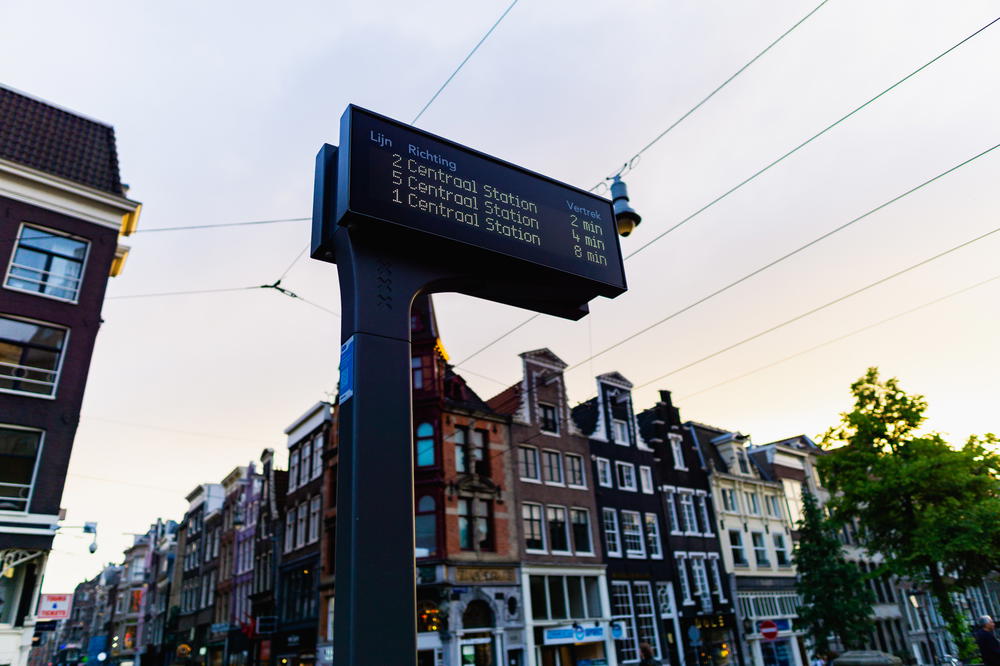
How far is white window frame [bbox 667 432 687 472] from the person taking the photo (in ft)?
130

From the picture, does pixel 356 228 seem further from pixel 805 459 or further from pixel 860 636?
pixel 805 459

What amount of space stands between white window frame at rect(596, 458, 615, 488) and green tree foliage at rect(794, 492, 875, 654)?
1101 centimetres

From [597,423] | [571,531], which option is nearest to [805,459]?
[597,423]

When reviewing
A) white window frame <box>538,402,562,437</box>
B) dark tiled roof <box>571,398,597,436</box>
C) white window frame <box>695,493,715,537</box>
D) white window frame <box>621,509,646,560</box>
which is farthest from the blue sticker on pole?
white window frame <box>695,493,715,537</box>

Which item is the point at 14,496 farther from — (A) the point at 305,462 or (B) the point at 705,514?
(B) the point at 705,514

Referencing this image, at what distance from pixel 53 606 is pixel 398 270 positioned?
67.4ft

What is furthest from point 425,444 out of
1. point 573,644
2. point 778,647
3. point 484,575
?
point 778,647

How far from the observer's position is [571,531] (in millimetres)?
32219

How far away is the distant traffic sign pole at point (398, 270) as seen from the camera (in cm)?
516

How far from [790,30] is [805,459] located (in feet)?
157

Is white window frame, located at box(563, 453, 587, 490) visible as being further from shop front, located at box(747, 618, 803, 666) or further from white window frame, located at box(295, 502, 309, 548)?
white window frame, located at box(295, 502, 309, 548)

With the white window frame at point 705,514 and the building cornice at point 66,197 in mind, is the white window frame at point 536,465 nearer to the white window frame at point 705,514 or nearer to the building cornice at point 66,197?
the white window frame at point 705,514

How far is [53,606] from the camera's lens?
19.6 meters

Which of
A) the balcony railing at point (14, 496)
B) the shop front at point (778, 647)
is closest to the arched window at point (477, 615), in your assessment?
A: the balcony railing at point (14, 496)
